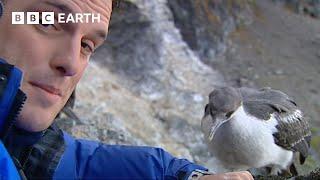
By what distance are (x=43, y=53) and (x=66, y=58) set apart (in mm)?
90

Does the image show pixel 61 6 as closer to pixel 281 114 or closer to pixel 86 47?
pixel 86 47

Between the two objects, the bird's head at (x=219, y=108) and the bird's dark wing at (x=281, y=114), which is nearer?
the bird's head at (x=219, y=108)

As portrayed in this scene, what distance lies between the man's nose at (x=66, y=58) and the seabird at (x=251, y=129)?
5.99 ft

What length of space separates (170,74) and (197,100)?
26.5 inches

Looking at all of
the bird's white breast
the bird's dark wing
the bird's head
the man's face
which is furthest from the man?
the bird's dark wing

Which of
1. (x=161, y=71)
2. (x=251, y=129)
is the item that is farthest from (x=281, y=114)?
(x=161, y=71)

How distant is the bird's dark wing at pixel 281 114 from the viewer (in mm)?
4420

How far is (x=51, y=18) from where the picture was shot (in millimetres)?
2186

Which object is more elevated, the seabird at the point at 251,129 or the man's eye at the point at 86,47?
the man's eye at the point at 86,47

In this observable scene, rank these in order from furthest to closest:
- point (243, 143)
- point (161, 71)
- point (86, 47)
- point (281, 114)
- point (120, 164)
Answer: point (161, 71) < point (281, 114) < point (243, 143) < point (120, 164) < point (86, 47)

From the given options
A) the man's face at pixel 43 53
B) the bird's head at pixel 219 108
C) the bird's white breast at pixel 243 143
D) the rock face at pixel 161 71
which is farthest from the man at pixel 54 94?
the rock face at pixel 161 71

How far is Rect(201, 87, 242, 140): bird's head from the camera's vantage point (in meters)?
3.91

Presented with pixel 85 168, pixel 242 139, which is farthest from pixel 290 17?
pixel 85 168

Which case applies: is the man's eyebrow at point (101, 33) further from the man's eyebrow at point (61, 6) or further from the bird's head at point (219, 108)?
the bird's head at point (219, 108)
